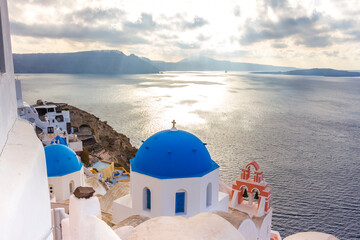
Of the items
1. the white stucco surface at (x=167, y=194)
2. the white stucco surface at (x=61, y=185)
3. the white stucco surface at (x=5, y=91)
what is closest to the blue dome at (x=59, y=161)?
the white stucco surface at (x=61, y=185)

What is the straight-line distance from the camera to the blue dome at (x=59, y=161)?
11.4 meters

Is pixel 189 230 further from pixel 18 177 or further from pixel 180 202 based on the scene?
pixel 18 177

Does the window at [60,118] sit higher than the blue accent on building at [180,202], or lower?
lower

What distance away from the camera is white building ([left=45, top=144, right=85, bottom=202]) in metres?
11.4

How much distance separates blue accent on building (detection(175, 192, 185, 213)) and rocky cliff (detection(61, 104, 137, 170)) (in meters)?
24.1

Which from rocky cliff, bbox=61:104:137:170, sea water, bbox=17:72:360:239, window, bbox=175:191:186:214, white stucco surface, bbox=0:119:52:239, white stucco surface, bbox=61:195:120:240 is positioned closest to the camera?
white stucco surface, bbox=0:119:52:239

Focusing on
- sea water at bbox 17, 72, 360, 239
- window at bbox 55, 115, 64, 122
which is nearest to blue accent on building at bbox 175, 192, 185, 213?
sea water at bbox 17, 72, 360, 239

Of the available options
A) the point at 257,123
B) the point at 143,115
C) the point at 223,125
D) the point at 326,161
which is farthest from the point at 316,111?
the point at 143,115

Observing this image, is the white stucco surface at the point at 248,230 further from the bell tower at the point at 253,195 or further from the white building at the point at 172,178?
the bell tower at the point at 253,195

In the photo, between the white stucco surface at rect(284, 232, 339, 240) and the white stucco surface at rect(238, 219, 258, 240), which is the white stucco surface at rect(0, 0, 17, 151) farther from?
the white stucco surface at rect(238, 219, 258, 240)

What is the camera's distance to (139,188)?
8867mm

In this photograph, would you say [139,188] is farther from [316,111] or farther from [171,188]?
[316,111]

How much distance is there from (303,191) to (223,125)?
2351 cm

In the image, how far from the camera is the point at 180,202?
868 centimetres
